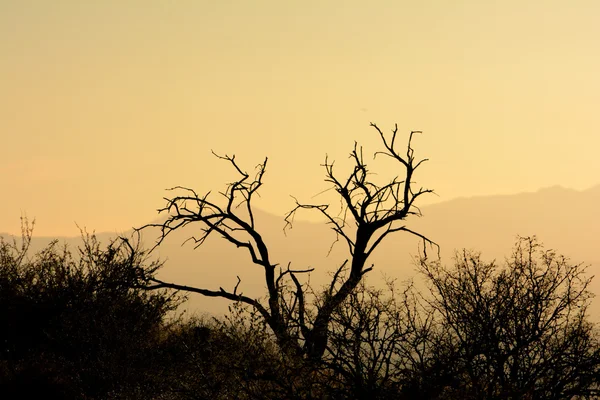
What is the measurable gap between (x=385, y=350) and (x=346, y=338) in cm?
86

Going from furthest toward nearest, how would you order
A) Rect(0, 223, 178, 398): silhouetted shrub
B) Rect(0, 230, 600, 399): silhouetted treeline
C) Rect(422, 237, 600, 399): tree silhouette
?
Rect(0, 223, 178, 398): silhouetted shrub, Rect(422, 237, 600, 399): tree silhouette, Rect(0, 230, 600, 399): silhouetted treeline

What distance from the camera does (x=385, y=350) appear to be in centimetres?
1783

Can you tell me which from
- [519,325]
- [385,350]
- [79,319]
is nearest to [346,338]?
[385,350]

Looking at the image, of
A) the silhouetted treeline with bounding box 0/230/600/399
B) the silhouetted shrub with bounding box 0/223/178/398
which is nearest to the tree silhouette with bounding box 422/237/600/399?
Answer: the silhouetted treeline with bounding box 0/230/600/399

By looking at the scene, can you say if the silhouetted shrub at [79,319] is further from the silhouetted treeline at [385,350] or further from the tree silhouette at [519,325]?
the tree silhouette at [519,325]

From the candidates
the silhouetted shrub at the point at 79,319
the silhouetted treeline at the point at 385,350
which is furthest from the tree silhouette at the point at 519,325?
the silhouetted shrub at the point at 79,319

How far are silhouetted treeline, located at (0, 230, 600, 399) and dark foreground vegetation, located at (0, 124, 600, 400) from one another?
0.04 meters

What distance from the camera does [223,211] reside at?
90.7ft

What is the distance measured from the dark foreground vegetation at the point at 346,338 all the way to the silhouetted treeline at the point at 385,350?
0.04m

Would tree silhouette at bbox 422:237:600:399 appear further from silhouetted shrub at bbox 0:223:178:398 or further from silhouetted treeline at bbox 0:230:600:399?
silhouetted shrub at bbox 0:223:178:398

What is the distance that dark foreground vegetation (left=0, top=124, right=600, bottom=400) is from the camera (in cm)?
1802

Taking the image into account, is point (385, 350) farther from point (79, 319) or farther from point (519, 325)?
point (79, 319)

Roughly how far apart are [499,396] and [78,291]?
59.9 feet

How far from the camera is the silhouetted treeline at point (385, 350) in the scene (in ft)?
58.7
